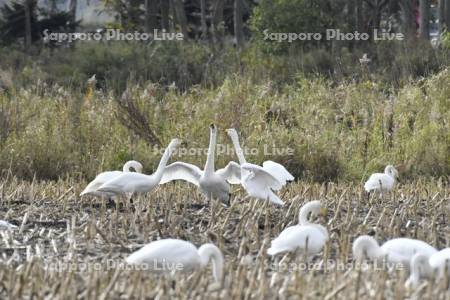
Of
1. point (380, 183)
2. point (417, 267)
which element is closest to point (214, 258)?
point (417, 267)

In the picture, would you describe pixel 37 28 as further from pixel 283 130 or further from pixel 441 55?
pixel 283 130

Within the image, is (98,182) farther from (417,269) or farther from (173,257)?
(417,269)

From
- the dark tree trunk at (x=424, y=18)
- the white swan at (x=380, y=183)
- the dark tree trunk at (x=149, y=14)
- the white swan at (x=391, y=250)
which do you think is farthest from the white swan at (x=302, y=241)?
the dark tree trunk at (x=149, y=14)

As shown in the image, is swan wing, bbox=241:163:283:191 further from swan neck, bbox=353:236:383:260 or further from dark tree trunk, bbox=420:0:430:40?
dark tree trunk, bbox=420:0:430:40

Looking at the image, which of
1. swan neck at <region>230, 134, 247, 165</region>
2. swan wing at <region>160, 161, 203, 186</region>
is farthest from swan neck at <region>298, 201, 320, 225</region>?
swan wing at <region>160, 161, 203, 186</region>

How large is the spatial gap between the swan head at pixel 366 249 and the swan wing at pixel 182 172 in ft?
12.4

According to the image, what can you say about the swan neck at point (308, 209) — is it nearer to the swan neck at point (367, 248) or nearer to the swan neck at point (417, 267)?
the swan neck at point (367, 248)

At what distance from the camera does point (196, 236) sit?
7.92 meters

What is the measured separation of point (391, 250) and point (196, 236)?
173 cm

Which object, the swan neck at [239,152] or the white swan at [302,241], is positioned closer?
the white swan at [302,241]

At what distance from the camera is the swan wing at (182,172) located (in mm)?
10195

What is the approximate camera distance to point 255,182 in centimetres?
930

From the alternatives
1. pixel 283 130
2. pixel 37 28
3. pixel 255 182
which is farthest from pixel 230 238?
pixel 37 28

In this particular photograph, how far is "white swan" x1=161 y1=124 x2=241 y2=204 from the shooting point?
973 cm
